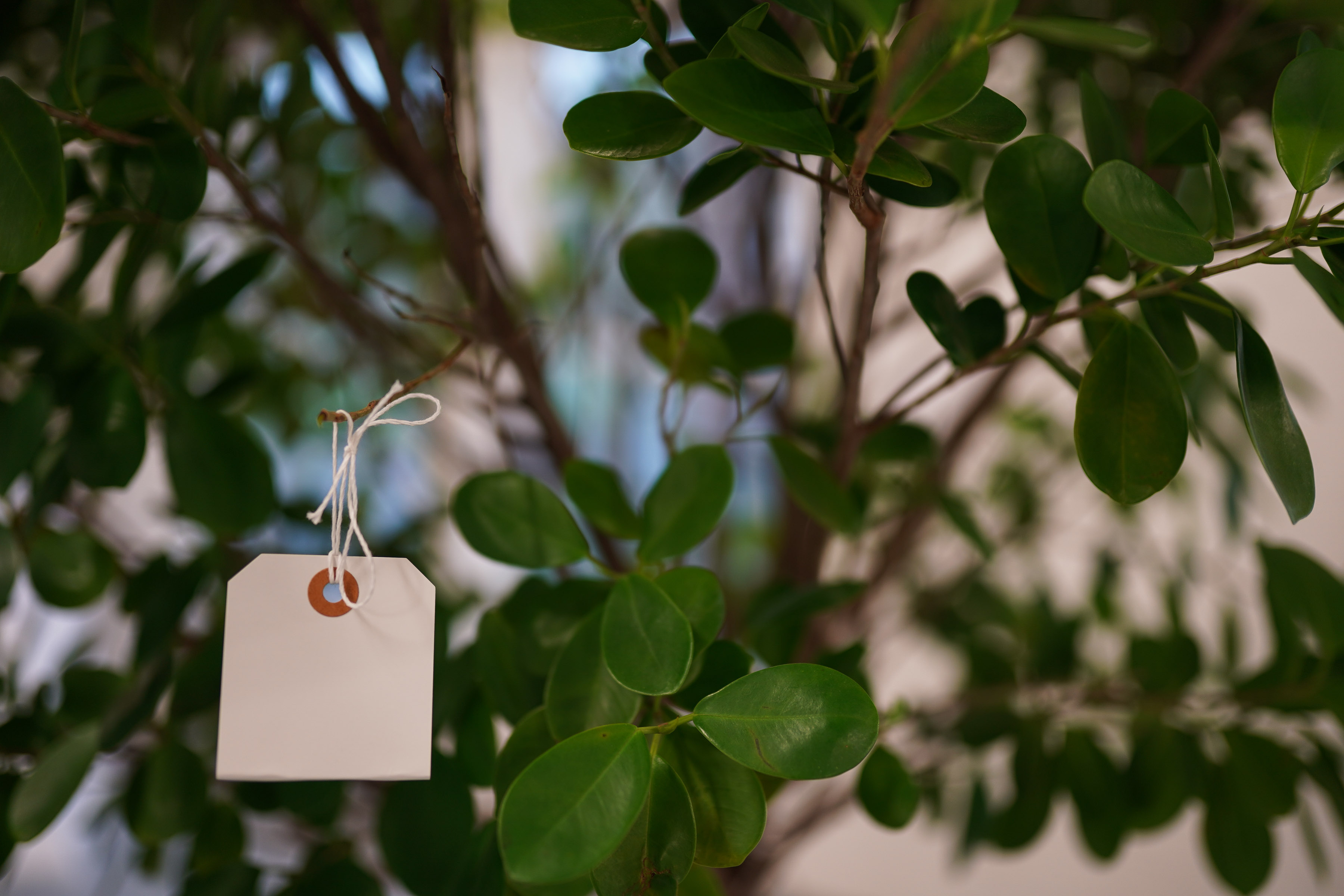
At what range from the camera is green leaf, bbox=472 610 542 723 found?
0.40 metres

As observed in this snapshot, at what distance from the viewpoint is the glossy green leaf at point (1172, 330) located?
36 centimetres

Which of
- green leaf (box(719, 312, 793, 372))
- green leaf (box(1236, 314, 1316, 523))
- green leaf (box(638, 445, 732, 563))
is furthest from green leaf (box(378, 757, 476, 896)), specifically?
green leaf (box(1236, 314, 1316, 523))

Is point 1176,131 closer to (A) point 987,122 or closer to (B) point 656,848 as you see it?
(A) point 987,122

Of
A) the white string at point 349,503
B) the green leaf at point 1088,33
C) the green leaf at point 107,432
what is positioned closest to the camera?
the green leaf at point 1088,33

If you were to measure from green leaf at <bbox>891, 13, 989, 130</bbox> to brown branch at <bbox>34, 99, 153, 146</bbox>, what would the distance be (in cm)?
31

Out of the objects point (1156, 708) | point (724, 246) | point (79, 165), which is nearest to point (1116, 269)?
point (1156, 708)

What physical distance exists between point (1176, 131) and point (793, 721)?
315 millimetres

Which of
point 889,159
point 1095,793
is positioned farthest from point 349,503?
point 1095,793

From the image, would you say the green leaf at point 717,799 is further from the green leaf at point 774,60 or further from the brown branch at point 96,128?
the brown branch at point 96,128

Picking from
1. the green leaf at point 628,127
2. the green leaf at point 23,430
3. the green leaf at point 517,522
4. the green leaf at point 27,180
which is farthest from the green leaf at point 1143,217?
the green leaf at point 23,430

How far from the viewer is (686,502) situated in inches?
15.3

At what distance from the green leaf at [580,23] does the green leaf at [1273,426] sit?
255 millimetres

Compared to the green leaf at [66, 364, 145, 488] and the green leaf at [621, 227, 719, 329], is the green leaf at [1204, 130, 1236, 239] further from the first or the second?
the green leaf at [66, 364, 145, 488]

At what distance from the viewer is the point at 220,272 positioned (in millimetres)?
465
